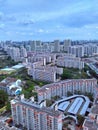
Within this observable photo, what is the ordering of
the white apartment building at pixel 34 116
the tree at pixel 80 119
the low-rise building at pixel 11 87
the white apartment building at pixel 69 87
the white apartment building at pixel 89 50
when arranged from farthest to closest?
the white apartment building at pixel 89 50
the low-rise building at pixel 11 87
the white apartment building at pixel 69 87
the tree at pixel 80 119
the white apartment building at pixel 34 116

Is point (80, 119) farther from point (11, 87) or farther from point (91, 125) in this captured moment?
point (11, 87)

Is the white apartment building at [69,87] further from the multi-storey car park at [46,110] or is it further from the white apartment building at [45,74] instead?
the white apartment building at [45,74]

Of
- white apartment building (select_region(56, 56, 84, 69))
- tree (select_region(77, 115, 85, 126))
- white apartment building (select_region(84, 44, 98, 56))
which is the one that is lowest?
tree (select_region(77, 115, 85, 126))

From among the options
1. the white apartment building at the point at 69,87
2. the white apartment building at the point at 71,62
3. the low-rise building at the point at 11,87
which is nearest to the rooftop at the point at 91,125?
the white apartment building at the point at 69,87

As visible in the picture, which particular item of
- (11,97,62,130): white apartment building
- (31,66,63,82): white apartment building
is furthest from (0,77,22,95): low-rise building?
(11,97,62,130): white apartment building

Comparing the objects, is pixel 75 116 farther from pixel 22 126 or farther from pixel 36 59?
pixel 36 59

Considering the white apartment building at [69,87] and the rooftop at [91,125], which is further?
the white apartment building at [69,87]

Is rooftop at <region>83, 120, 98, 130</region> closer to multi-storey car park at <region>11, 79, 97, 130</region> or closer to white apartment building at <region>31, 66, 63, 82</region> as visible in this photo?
multi-storey car park at <region>11, 79, 97, 130</region>

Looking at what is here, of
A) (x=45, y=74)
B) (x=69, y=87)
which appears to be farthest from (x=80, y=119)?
(x=45, y=74)
